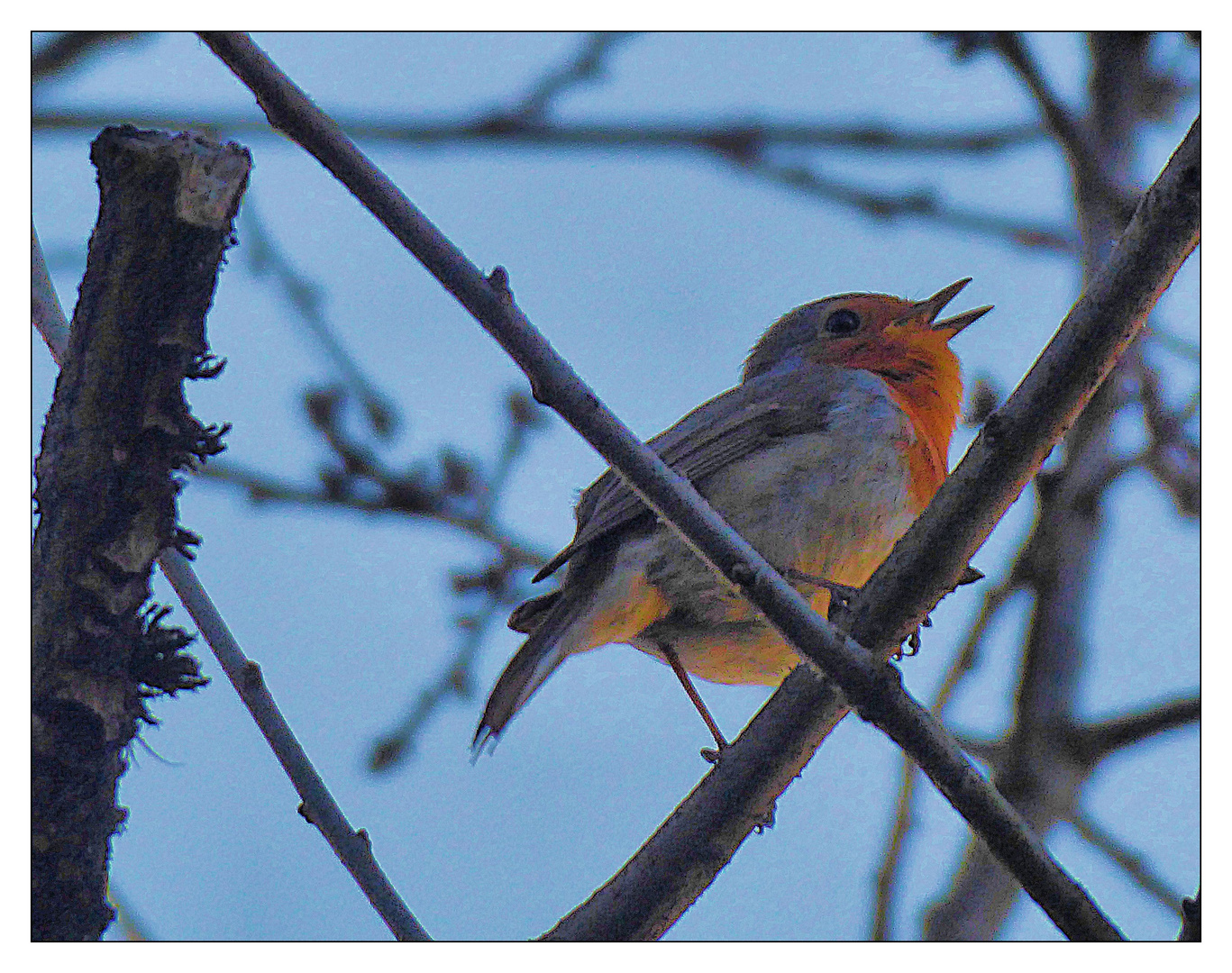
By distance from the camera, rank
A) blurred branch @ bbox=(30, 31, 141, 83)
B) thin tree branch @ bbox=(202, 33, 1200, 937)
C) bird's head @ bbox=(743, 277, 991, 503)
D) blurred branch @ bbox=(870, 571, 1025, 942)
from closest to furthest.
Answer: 1. thin tree branch @ bbox=(202, 33, 1200, 937)
2. blurred branch @ bbox=(30, 31, 141, 83)
3. blurred branch @ bbox=(870, 571, 1025, 942)
4. bird's head @ bbox=(743, 277, 991, 503)

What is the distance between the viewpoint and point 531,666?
3.10 m

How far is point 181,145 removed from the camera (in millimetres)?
1979

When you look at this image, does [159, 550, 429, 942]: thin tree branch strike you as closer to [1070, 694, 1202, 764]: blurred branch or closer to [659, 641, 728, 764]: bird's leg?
[659, 641, 728, 764]: bird's leg

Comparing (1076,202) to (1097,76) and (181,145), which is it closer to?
(1097,76)

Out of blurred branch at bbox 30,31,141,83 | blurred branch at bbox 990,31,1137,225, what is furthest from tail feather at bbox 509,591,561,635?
blurred branch at bbox 990,31,1137,225

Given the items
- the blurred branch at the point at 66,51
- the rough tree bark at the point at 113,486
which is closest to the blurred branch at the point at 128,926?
the rough tree bark at the point at 113,486

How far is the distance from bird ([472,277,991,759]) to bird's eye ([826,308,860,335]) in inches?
23.4

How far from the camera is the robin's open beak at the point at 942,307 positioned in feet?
13.4

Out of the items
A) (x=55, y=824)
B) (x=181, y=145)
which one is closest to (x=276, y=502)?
(x=55, y=824)

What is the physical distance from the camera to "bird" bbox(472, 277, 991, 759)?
10.5 ft

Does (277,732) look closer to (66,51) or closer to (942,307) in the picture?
(66,51)

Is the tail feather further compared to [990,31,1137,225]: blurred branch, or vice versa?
[990,31,1137,225]: blurred branch

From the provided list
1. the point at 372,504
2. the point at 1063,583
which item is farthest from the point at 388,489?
the point at 1063,583

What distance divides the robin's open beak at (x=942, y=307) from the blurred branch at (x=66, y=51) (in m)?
2.46
